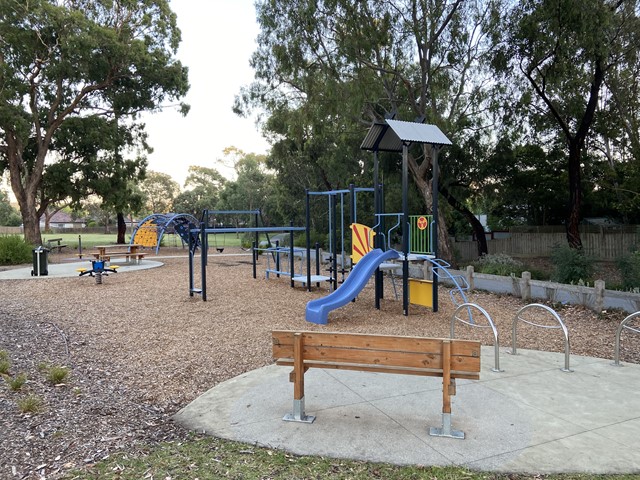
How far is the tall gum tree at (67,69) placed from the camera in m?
21.5

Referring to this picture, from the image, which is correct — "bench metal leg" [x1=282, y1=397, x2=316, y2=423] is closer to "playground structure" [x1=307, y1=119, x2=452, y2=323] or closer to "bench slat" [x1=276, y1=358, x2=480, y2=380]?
"bench slat" [x1=276, y1=358, x2=480, y2=380]

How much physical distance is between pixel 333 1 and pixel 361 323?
10465mm

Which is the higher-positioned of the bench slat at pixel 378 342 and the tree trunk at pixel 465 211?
the tree trunk at pixel 465 211

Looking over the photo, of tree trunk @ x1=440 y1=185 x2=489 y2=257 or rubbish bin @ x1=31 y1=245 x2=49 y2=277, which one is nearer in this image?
rubbish bin @ x1=31 y1=245 x2=49 y2=277

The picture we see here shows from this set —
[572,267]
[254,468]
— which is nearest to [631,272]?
[572,267]

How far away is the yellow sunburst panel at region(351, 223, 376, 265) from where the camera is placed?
29.6 feet

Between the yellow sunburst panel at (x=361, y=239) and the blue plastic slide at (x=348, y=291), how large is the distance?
496 mm

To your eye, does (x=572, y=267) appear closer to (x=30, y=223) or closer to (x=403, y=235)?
(x=403, y=235)

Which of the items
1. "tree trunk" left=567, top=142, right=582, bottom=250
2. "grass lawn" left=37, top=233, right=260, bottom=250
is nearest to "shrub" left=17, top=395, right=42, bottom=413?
"tree trunk" left=567, top=142, right=582, bottom=250

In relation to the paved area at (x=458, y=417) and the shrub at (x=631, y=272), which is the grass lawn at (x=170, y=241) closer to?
the paved area at (x=458, y=417)

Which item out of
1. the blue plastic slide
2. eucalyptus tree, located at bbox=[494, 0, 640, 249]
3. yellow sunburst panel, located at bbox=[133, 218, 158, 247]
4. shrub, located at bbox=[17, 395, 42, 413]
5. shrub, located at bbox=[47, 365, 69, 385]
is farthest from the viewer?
yellow sunburst panel, located at bbox=[133, 218, 158, 247]

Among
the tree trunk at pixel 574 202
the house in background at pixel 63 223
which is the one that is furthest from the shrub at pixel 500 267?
the house in background at pixel 63 223

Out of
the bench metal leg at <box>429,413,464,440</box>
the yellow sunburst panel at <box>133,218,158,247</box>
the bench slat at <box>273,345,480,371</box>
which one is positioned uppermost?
the yellow sunburst panel at <box>133,218,158,247</box>

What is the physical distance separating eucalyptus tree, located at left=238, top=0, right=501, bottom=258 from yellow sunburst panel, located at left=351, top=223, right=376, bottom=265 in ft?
17.6
